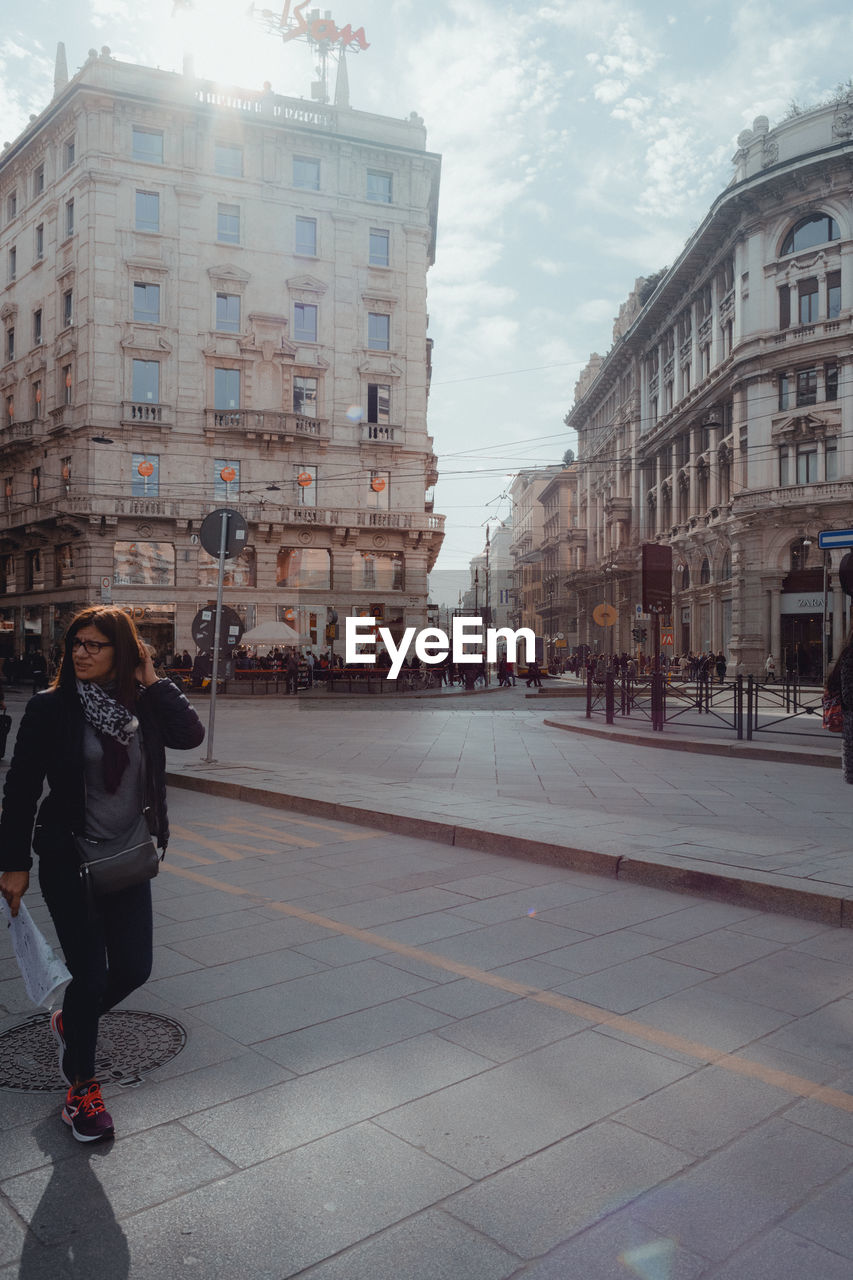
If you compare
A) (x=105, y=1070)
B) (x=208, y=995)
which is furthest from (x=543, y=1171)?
(x=208, y=995)

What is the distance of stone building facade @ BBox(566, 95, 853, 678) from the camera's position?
38.2m

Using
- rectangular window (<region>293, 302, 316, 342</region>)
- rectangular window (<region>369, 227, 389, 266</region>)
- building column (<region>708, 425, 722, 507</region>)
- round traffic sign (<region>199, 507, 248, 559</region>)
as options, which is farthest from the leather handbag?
building column (<region>708, 425, 722, 507</region>)

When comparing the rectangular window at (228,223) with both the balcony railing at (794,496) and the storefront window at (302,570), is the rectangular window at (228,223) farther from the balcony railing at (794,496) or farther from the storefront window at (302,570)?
the balcony railing at (794,496)

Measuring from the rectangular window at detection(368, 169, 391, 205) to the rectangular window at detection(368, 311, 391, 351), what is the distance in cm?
502

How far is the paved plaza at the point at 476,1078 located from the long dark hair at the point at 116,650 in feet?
4.44

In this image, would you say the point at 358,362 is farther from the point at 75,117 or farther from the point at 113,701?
the point at 113,701

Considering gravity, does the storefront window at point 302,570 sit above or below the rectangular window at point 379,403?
below

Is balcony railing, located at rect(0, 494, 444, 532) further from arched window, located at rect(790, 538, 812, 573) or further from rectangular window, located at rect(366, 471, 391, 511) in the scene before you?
arched window, located at rect(790, 538, 812, 573)

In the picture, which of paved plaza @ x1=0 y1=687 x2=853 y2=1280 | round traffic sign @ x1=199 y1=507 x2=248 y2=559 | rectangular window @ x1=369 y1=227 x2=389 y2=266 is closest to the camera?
paved plaza @ x1=0 y1=687 x2=853 y2=1280

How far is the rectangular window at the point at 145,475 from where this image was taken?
39.0m

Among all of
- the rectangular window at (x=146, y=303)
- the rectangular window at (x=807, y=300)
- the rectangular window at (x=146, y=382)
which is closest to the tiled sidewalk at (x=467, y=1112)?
the rectangular window at (x=146, y=382)

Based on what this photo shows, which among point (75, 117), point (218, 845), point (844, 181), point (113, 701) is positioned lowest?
point (218, 845)

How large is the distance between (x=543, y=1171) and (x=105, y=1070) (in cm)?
161

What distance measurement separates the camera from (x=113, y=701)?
3211mm
